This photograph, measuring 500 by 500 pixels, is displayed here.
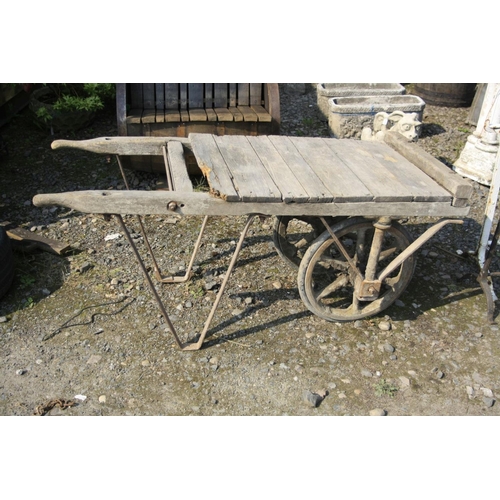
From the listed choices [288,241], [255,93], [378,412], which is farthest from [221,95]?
[378,412]

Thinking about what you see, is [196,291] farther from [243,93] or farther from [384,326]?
[243,93]

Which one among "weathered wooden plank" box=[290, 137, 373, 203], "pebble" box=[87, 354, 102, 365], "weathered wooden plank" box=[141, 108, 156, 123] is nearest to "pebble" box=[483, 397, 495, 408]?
"weathered wooden plank" box=[290, 137, 373, 203]

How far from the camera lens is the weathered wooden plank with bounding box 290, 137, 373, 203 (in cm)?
296

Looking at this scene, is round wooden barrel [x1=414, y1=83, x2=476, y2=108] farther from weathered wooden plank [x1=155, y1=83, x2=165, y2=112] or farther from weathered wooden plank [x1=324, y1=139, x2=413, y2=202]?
weathered wooden plank [x1=324, y1=139, x2=413, y2=202]

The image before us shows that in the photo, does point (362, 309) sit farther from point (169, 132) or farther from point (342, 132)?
point (342, 132)

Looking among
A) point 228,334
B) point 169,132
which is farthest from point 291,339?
point 169,132

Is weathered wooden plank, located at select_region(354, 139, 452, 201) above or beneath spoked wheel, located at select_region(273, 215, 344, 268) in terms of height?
above

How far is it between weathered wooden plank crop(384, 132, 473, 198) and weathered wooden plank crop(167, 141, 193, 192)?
1.55m

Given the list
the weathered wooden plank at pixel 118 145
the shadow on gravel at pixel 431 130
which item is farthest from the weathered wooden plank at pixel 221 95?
the shadow on gravel at pixel 431 130

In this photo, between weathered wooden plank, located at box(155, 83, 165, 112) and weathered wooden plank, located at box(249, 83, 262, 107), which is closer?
weathered wooden plank, located at box(155, 83, 165, 112)

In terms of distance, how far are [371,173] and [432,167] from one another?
0.42m

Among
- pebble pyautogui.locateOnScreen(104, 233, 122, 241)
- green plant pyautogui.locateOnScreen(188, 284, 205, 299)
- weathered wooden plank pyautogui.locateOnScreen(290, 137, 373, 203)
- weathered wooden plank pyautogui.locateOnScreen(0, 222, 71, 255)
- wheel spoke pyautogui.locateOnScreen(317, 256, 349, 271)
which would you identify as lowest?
green plant pyautogui.locateOnScreen(188, 284, 205, 299)

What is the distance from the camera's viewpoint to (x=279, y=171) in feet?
10.5

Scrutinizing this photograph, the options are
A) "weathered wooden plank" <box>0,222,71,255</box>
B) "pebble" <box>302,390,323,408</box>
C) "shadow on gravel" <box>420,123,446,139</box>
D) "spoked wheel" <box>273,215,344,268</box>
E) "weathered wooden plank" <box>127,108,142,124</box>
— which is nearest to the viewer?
"pebble" <box>302,390,323,408</box>
